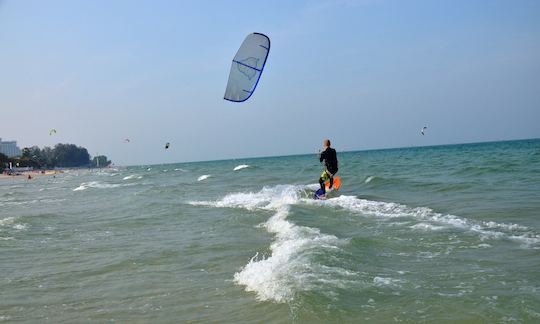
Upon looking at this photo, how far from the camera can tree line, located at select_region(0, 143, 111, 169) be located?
429 feet

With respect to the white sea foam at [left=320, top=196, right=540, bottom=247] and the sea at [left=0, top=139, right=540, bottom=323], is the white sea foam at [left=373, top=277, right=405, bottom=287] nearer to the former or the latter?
the sea at [left=0, top=139, right=540, bottom=323]

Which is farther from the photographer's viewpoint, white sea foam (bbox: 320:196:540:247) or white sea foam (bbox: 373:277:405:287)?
white sea foam (bbox: 320:196:540:247)

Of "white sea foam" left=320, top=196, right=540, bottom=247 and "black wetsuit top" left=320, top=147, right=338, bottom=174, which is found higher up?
"black wetsuit top" left=320, top=147, right=338, bottom=174

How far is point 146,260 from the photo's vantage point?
8.20m

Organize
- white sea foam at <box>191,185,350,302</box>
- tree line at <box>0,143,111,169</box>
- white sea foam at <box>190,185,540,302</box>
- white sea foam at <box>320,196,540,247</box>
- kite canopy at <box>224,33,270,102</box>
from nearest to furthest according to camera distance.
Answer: white sea foam at <box>191,185,350,302</box>
white sea foam at <box>190,185,540,302</box>
white sea foam at <box>320,196,540,247</box>
kite canopy at <box>224,33,270,102</box>
tree line at <box>0,143,111,169</box>

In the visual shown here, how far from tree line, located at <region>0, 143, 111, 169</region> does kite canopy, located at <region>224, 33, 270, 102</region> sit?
122 m

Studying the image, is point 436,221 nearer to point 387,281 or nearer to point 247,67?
point 387,281

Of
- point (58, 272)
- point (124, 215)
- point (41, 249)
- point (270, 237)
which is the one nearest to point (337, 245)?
point (270, 237)

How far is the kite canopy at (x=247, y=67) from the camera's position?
29.2 ft

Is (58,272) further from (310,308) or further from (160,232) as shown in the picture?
(310,308)

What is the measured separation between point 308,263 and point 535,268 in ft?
9.86

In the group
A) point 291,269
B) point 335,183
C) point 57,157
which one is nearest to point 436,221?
point 335,183

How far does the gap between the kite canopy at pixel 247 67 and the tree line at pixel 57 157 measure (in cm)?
12219

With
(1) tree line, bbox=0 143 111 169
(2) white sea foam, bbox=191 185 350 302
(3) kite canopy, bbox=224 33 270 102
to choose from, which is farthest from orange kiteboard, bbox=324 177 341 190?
(1) tree line, bbox=0 143 111 169
